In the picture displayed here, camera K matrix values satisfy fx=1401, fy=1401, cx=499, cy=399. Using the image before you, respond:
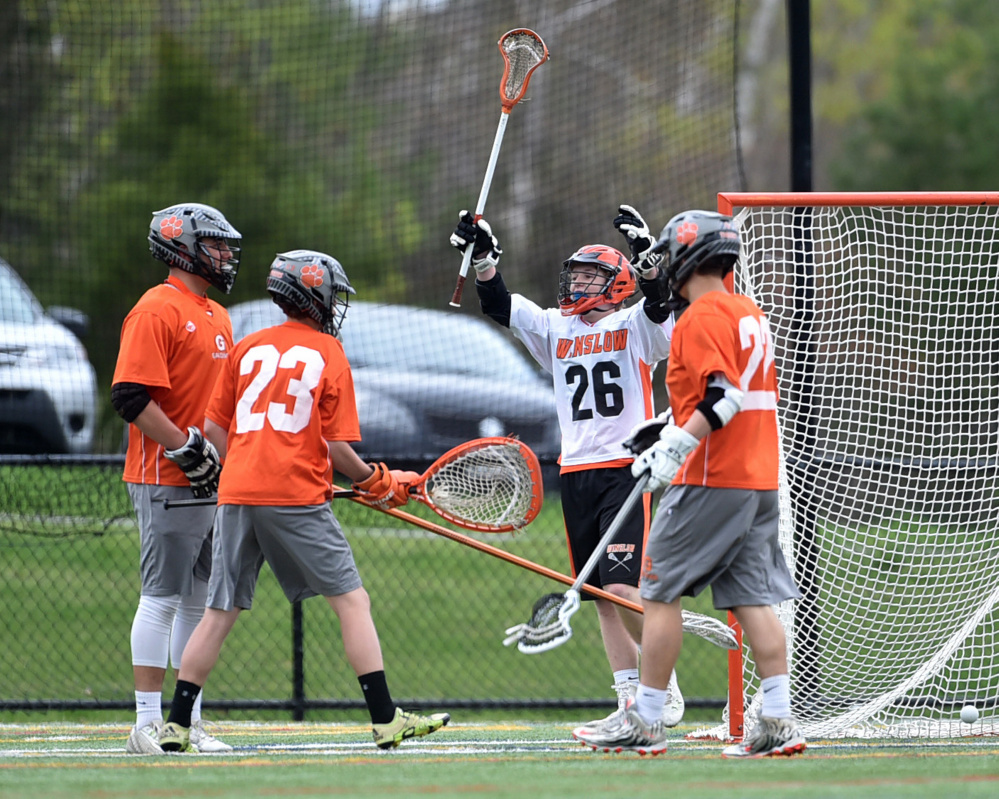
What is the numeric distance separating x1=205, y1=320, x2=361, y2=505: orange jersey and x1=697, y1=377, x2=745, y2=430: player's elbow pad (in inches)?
52.3

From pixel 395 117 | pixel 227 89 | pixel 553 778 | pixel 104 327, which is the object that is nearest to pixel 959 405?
pixel 553 778

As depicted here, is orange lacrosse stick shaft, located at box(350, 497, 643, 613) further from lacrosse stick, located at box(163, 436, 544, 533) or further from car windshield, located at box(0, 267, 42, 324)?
car windshield, located at box(0, 267, 42, 324)

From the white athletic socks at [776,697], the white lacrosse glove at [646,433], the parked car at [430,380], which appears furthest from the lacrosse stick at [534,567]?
the parked car at [430,380]

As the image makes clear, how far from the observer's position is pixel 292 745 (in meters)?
5.61

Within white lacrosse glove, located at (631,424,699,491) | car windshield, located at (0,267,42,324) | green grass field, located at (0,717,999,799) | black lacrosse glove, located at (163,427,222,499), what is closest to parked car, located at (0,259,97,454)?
car windshield, located at (0,267,42,324)

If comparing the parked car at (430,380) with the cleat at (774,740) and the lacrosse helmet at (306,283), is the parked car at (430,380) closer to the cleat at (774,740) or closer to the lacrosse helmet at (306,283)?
the lacrosse helmet at (306,283)

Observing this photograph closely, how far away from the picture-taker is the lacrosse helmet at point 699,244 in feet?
16.1

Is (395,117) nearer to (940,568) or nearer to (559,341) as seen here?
(559,341)

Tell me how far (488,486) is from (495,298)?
868 millimetres

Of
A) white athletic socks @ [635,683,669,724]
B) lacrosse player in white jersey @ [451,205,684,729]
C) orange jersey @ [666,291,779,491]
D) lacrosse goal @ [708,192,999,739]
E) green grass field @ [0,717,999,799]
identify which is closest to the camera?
green grass field @ [0,717,999,799]

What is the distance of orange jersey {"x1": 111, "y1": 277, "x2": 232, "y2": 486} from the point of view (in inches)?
206

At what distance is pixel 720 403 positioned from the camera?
15.1 feet

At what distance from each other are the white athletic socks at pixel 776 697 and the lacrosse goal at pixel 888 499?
1088 millimetres

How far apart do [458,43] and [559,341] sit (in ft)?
11.6
